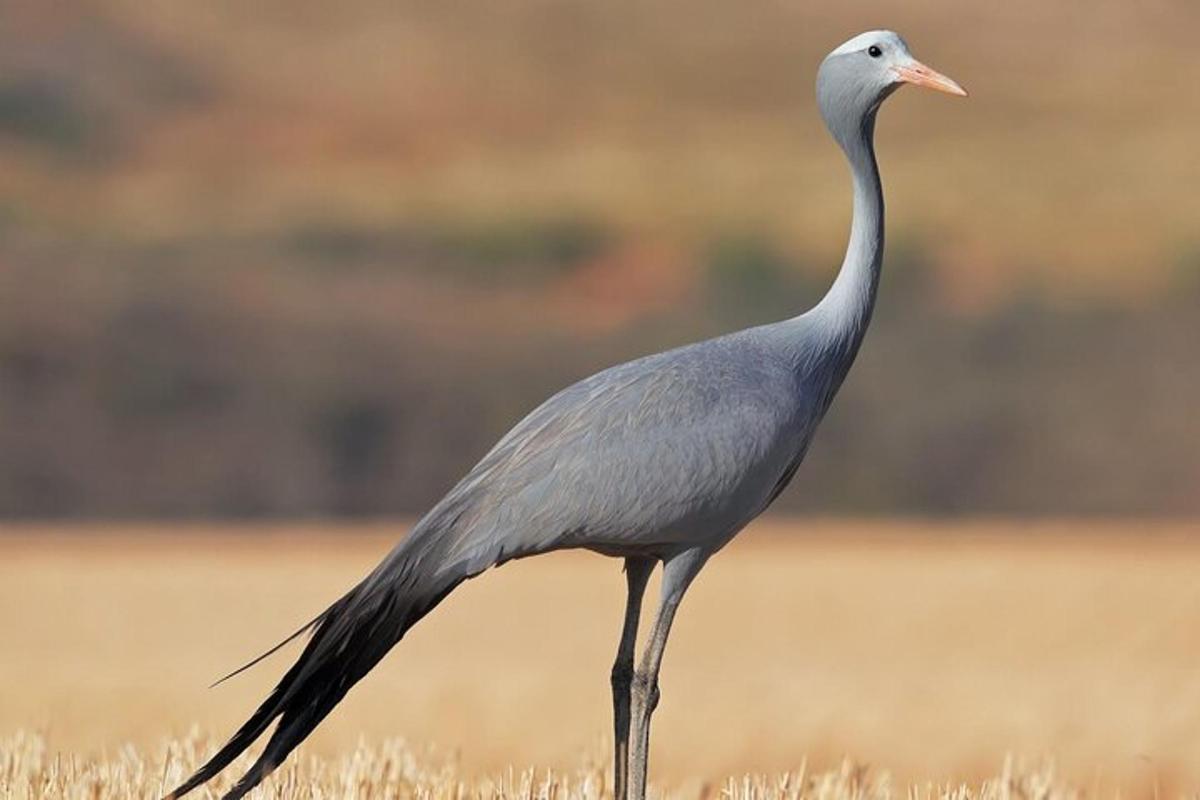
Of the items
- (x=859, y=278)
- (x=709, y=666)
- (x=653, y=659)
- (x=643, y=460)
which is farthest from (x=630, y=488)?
(x=709, y=666)

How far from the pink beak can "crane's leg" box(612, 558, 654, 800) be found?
1521 millimetres

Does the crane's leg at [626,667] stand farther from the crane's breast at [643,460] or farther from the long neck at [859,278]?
the long neck at [859,278]

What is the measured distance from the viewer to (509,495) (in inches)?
303

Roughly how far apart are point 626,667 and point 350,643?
922mm

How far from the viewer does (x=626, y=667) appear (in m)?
8.17

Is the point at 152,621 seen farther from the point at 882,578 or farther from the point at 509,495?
the point at 509,495

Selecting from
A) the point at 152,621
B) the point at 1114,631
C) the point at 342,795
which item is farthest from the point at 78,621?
the point at 342,795

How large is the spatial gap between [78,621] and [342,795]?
34.1ft

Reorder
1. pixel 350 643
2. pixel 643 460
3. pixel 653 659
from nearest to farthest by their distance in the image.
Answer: pixel 350 643 → pixel 643 460 → pixel 653 659

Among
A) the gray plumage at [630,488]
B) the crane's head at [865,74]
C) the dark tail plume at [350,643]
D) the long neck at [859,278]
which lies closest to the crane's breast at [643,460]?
the gray plumage at [630,488]

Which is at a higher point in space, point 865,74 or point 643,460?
point 865,74

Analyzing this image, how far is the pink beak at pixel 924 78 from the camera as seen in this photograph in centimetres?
812

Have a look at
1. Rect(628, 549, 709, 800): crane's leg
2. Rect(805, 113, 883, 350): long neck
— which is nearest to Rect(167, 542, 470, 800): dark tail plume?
Rect(628, 549, 709, 800): crane's leg

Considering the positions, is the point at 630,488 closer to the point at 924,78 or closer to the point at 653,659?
the point at 653,659
